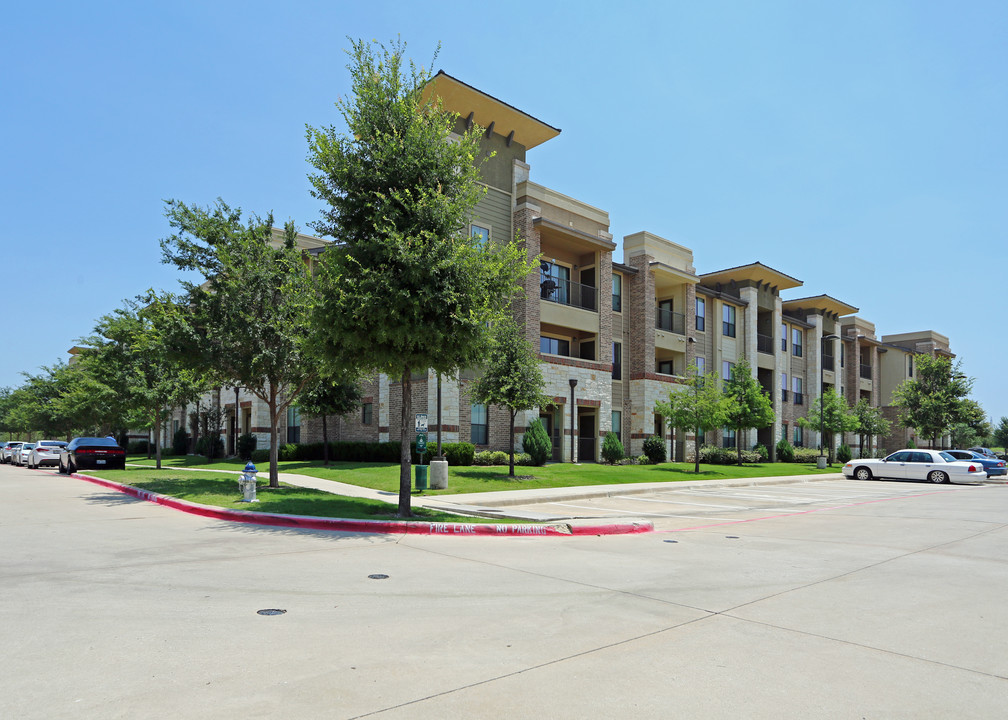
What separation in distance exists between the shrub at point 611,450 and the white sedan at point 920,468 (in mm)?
11424

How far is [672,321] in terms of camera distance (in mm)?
41375

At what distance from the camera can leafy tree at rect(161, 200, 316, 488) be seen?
17.6 metres

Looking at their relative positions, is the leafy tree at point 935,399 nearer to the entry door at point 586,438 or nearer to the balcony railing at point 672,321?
the balcony railing at point 672,321

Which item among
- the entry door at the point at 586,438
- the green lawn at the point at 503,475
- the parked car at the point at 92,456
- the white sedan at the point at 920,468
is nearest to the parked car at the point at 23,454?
the parked car at the point at 92,456

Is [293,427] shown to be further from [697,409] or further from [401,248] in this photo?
[401,248]

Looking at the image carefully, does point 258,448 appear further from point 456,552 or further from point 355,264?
point 456,552

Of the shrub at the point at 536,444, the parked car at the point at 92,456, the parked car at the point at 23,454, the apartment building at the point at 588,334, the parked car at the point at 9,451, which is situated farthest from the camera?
the parked car at the point at 9,451

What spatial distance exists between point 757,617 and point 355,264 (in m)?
9.78

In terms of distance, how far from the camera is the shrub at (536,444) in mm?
27375

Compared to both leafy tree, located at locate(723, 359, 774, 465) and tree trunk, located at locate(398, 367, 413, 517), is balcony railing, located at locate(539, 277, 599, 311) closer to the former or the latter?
leafy tree, located at locate(723, 359, 774, 465)

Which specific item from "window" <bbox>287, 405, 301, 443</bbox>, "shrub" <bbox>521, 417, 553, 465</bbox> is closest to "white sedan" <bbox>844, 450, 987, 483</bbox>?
"shrub" <bbox>521, 417, 553, 465</bbox>

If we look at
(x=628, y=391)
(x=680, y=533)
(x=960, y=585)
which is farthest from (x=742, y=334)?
(x=960, y=585)

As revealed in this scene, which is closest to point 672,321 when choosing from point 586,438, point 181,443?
point 586,438

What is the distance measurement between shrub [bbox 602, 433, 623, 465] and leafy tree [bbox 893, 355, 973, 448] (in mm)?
28518
